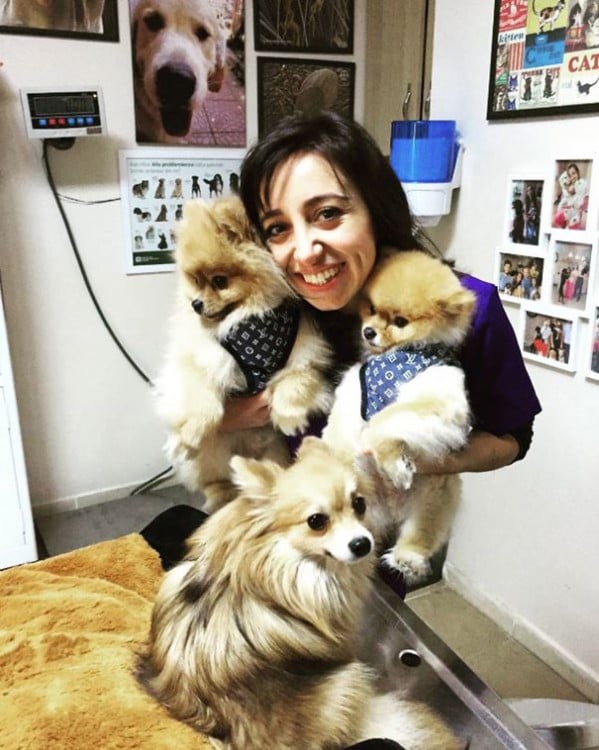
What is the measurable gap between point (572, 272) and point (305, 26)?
67.8 inches

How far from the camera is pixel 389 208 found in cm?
133

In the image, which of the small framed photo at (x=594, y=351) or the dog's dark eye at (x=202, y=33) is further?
the dog's dark eye at (x=202, y=33)

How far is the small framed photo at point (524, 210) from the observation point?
2.09 m

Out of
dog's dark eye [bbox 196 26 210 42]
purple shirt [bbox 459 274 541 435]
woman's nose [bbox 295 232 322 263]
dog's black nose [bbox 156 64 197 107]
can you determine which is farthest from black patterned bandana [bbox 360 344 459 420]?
dog's dark eye [bbox 196 26 210 42]

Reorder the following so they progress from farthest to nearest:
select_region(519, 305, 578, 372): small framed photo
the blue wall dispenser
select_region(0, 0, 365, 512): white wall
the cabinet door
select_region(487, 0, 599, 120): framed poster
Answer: select_region(0, 0, 365, 512): white wall → the cabinet door → the blue wall dispenser → select_region(519, 305, 578, 372): small framed photo → select_region(487, 0, 599, 120): framed poster

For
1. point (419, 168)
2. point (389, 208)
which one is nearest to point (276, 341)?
point (389, 208)

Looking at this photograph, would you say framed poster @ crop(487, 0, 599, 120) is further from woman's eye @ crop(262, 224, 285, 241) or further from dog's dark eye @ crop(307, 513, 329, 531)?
dog's dark eye @ crop(307, 513, 329, 531)

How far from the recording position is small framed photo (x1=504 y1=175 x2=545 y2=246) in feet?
6.86

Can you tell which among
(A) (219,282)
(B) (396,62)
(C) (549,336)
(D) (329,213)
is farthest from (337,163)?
(B) (396,62)

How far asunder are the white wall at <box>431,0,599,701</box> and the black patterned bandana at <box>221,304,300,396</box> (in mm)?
1093

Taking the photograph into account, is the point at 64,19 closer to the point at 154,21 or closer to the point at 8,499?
the point at 154,21

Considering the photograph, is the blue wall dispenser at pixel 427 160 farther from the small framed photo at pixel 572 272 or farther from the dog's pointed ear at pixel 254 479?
the dog's pointed ear at pixel 254 479

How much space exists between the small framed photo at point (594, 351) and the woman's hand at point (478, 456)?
70 cm

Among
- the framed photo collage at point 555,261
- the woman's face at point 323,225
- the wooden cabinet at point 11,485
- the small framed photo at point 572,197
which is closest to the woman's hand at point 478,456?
the woman's face at point 323,225
